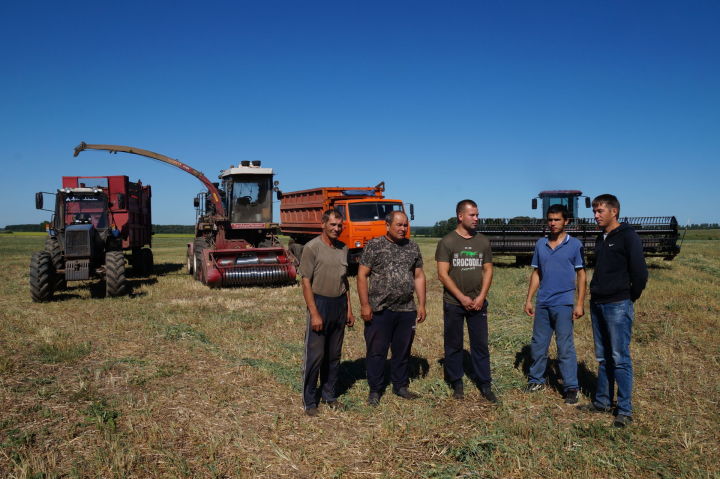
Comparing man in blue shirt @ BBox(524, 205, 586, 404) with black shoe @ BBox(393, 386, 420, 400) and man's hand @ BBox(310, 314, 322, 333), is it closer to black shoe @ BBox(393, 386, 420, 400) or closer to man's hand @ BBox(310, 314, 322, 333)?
black shoe @ BBox(393, 386, 420, 400)

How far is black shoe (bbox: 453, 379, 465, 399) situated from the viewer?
5180 mm

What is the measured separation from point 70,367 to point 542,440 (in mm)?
5638

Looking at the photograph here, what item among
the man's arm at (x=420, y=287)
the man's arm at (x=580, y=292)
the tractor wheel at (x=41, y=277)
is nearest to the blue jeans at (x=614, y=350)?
the man's arm at (x=580, y=292)

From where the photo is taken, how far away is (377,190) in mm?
16984

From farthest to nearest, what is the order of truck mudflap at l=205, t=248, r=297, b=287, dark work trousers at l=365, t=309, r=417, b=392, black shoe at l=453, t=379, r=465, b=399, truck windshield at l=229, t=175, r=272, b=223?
truck windshield at l=229, t=175, r=272, b=223 < truck mudflap at l=205, t=248, r=297, b=287 < black shoe at l=453, t=379, r=465, b=399 < dark work trousers at l=365, t=309, r=417, b=392

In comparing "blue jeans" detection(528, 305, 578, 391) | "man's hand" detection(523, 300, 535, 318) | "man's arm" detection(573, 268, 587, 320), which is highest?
"man's arm" detection(573, 268, 587, 320)

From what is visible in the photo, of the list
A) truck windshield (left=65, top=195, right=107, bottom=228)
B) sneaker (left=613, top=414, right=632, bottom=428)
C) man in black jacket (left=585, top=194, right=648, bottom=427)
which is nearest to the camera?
sneaker (left=613, top=414, right=632, bottom=428)

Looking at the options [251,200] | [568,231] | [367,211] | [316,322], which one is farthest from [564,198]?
[316,322]

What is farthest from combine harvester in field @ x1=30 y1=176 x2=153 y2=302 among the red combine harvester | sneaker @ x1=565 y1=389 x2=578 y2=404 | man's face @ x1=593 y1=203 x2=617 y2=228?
man's face @ x1=593 y1=203 x2=617 y2=228

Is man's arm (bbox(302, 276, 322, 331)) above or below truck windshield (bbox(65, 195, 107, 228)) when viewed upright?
below

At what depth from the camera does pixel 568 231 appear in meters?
16.2

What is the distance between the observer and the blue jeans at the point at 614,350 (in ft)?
14.8

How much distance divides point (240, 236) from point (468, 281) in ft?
36.3

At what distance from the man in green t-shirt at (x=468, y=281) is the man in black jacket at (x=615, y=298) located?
102cm
